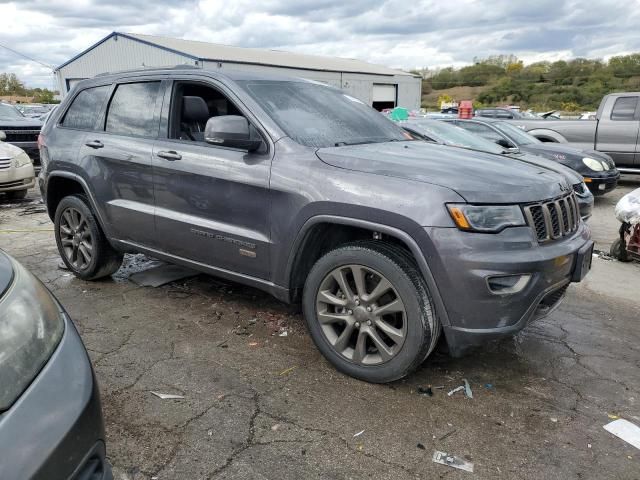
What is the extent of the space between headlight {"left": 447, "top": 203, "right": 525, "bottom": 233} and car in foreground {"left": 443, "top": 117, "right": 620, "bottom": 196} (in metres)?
6.41

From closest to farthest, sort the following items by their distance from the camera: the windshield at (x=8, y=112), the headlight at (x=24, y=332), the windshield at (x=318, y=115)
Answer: the headlight at (x=24, y=332)
the windshield at (x=318, y=115)
the windshield at (x=8, y=112)

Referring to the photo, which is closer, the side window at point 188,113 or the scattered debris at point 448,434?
the scattered debris at point 448,434

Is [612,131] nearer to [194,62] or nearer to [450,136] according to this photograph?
[450,136]

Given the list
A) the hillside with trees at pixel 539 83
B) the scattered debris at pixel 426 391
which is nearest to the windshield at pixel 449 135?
the scattered debris at pixel 426 391

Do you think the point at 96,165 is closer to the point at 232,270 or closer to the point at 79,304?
the point at 79,304

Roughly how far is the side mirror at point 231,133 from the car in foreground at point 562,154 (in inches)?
253

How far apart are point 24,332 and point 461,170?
88.6 inches

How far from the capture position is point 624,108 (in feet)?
36.9

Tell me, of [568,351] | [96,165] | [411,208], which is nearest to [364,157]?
[411,208]

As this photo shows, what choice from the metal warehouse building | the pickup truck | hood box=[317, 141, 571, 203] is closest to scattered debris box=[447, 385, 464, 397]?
hood box=[317, 141, 571, 203]

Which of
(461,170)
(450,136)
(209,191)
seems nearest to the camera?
(461,170)

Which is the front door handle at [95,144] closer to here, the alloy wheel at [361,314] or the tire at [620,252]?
the alloy wheel at [361,314]

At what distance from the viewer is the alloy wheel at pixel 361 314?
298 cm

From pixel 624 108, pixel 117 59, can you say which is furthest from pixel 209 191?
pixel 117 59
